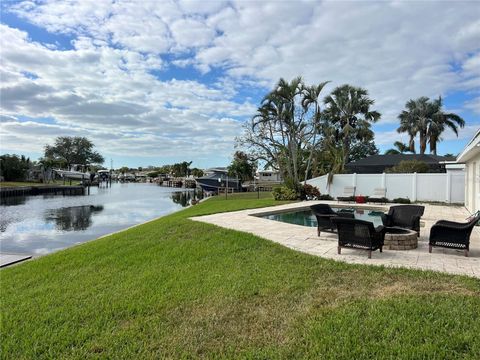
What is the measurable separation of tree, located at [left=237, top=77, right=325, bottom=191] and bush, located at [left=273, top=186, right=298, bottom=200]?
1539 mm

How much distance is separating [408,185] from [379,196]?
1.88 meters

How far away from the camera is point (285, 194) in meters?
19.5

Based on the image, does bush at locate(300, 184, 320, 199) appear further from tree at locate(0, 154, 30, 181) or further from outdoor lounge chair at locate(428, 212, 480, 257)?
tree at locate(0, 154, 30, 181)

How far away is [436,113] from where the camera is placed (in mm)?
32594

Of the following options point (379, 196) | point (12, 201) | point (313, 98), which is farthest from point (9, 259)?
point (12, 201)

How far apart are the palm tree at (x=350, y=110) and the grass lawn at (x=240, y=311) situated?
2570cm

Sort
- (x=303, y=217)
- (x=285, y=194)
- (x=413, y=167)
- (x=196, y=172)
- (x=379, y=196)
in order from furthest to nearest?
(x=196, y=172) < (x=413, y=167) < (x=285, y=194) < (x=379, y=196) < (x=303, y=217)

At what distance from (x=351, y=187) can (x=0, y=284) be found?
1811 cm

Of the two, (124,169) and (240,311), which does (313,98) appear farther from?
(124,169)

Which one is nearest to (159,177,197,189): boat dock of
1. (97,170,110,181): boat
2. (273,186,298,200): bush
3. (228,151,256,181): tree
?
(97,170,110,181): boat

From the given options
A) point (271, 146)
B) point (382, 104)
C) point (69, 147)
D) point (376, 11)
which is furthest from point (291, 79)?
point (69, 147)

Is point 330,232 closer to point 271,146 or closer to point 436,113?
point 271,146

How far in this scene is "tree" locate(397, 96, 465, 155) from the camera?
106 feet

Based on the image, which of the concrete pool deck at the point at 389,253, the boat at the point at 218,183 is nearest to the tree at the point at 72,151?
the boat at the point at 218,183
